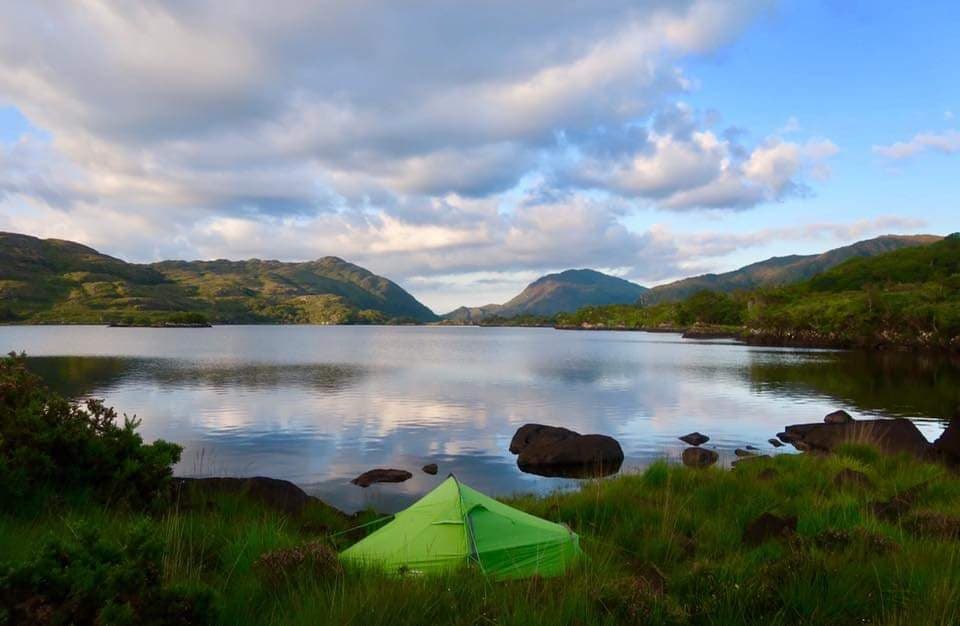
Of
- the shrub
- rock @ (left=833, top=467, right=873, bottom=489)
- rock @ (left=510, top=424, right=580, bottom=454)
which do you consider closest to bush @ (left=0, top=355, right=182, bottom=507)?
the shrub

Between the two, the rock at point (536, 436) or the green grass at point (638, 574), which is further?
the rock at point (536, 436)

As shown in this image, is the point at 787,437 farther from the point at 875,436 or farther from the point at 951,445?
the point at 951,445

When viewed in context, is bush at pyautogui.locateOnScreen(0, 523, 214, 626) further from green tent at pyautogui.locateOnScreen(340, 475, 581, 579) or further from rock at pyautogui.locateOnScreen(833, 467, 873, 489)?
rock at pyautogui.locateOnScreen(833, 467, 873, 489)

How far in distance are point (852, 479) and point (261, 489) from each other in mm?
16380

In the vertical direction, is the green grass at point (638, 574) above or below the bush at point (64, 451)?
below

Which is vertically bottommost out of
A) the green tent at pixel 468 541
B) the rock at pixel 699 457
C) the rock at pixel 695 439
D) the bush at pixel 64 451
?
A: the rock at pixel 695 439

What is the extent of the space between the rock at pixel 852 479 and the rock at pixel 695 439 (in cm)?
1769

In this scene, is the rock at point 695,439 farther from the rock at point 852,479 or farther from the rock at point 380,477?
the rock at point 852,479

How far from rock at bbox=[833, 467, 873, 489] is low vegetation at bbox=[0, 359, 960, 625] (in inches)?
14.9

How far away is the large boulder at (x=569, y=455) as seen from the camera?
2759 centimetres

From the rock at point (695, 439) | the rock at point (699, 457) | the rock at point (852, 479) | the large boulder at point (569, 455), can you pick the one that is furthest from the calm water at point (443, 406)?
the rock at point (852, 479)

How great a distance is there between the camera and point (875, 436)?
25.6 m

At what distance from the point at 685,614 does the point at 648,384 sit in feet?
202

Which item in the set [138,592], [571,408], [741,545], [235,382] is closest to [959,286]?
[571,408]
